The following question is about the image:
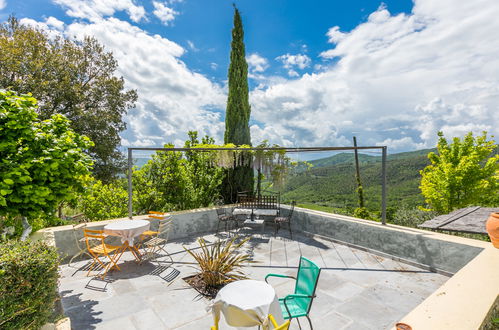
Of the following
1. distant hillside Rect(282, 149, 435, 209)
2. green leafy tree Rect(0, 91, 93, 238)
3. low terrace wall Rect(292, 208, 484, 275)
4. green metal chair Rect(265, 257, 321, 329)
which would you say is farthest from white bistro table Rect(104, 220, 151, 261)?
distant hillside Rect(282, 149, 435, 209)

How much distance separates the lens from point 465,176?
36.5 feet

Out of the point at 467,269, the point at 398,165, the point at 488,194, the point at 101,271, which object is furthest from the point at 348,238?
the point at 398,165

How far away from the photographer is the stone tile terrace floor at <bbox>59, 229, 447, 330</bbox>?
3125 mm

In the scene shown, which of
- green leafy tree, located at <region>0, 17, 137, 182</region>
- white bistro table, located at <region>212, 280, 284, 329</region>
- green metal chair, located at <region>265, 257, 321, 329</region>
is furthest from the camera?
green leafy tree, located at <region>0, 17, 137, 182</region>

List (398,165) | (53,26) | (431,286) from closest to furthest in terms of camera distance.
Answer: (431,286) < (53,26) < (398,165)

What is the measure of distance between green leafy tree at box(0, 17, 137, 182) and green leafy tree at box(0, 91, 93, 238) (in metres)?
9.31

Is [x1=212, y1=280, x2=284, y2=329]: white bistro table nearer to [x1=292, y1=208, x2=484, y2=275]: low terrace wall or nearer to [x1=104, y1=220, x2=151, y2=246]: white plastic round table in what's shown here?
[x1=104, y1=220, x2=151, y2=246]: white plastic round table

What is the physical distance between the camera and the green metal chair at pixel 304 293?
2.51 m

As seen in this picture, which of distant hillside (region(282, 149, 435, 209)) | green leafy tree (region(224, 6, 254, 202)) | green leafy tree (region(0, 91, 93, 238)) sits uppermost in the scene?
green leafy tree (region(224, 6, 254, 202))

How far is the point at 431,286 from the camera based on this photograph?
13.1ft

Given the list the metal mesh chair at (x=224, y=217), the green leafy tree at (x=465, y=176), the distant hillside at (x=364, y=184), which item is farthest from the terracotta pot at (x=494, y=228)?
the distant hillside at (x=364, y=184)

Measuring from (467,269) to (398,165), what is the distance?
37.2 metres

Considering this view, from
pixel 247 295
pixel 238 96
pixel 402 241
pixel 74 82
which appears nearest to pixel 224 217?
pixel 402 241

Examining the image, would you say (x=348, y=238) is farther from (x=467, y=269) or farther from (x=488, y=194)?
(x=488, y=194)
